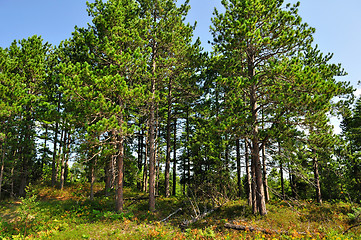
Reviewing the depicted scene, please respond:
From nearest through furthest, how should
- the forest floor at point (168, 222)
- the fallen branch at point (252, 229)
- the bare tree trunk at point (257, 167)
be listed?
the fallen branch at point (252, 229), the forest floor at point (168, 222), the bare tree trunk at point (257, 167)

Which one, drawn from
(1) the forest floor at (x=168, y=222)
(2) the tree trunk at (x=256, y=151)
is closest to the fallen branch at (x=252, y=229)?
(1) the forest floor at (x=168, y=222)

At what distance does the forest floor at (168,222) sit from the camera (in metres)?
8.95

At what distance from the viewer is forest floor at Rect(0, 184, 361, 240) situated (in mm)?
8945

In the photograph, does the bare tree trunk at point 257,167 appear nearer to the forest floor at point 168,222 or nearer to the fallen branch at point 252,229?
the forest floor at point 168,222

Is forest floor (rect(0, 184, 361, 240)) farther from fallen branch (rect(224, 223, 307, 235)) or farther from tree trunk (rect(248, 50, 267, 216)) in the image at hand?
tree trunk (rect(248, 50, 267, 216))

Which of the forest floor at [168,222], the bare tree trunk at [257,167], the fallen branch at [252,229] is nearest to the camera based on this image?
the fallen branch at [252,229]

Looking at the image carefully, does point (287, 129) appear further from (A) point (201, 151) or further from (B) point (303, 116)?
(A) point (201, 151)

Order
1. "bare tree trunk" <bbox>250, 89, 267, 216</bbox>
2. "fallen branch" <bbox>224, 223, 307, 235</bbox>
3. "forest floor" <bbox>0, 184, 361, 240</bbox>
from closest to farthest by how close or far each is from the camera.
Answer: "fallen branch" <bbox>224, 223, 307, 235</bbox>
"forest floor" <bbox>0, 184, 361, 240</bbox>
"bare tree trunk" <bbox>250, 89, 267, 216</bbox>

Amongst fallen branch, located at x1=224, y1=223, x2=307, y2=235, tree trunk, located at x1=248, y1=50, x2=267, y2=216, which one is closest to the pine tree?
tree trunk, located at x1=248, y1=50, x2=267, y2=216

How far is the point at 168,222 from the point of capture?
11.7 metres

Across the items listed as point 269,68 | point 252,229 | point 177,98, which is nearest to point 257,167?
point 252,229

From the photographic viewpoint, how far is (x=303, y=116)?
10445mm

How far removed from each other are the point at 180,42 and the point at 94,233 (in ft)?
44.0

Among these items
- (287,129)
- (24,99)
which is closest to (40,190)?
(24,99)
